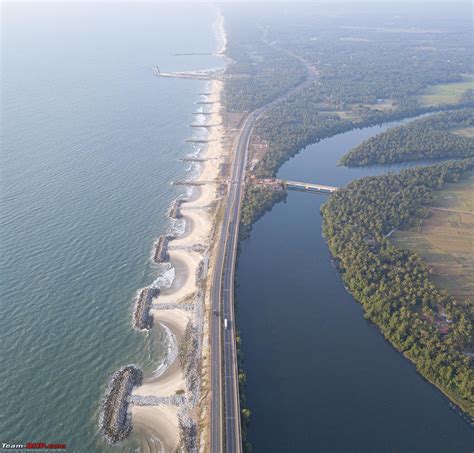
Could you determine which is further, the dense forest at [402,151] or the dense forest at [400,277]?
the dense forest at [402,151]

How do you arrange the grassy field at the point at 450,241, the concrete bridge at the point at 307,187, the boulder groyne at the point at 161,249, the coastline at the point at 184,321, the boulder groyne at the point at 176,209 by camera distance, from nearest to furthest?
1. the coastline at the point at 184,321
2. the grassy field at the point at 450,241
3. the boulder groyne at the point at 161,249
4. the boulder groyne at the point at 176,209
5. the concrete bridge at the point at 307,187

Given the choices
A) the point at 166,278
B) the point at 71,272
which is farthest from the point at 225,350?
the point at 71,272

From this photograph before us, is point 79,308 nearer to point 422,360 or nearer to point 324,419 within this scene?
point 324,419

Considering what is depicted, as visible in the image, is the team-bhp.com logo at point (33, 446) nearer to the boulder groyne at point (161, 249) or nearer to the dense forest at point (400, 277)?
the boulder groyne at point (161, 249)

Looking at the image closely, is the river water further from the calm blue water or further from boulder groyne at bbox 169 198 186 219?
boulder groyne at bbox 169 198 186 219

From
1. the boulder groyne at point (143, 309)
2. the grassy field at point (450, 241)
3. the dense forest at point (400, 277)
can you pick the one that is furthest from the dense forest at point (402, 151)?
the boulder groyne at point (143, 309)

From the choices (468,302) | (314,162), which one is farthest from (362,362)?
(314,162)
